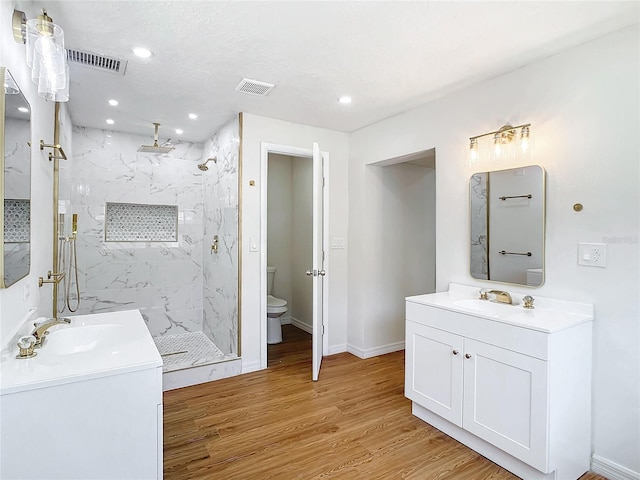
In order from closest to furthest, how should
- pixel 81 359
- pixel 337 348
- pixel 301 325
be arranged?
pixel 81 359, pixel 337 348, pixel 301 325

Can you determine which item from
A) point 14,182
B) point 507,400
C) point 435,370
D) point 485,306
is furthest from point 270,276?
point 14,182

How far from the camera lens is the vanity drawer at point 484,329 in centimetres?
184

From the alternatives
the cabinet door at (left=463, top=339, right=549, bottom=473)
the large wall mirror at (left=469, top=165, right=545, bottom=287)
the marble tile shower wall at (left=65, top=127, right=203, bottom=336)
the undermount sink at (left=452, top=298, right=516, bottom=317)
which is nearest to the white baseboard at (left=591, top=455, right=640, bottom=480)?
the cabinet door at (left=463, top=339, right=549, bottom=473)

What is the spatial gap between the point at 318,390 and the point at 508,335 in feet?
5.52

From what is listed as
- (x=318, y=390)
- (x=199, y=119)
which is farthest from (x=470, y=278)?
(x=199, y=119)

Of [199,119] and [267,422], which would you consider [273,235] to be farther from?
[267,422]

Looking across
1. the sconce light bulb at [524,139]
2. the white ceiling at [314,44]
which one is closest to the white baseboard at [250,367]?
the white ceiling at [314,44]

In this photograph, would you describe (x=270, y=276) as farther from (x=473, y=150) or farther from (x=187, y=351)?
(x=473, y=150)

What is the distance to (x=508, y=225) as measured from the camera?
2453 millimetres

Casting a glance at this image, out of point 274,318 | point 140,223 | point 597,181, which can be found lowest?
point 274,318

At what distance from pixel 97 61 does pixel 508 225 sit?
2.93 metres

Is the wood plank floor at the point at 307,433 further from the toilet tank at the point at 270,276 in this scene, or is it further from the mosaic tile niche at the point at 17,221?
the toilet tank at the point at 270,276

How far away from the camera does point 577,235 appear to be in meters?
2.10

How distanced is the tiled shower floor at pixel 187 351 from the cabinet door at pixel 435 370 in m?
1.72
